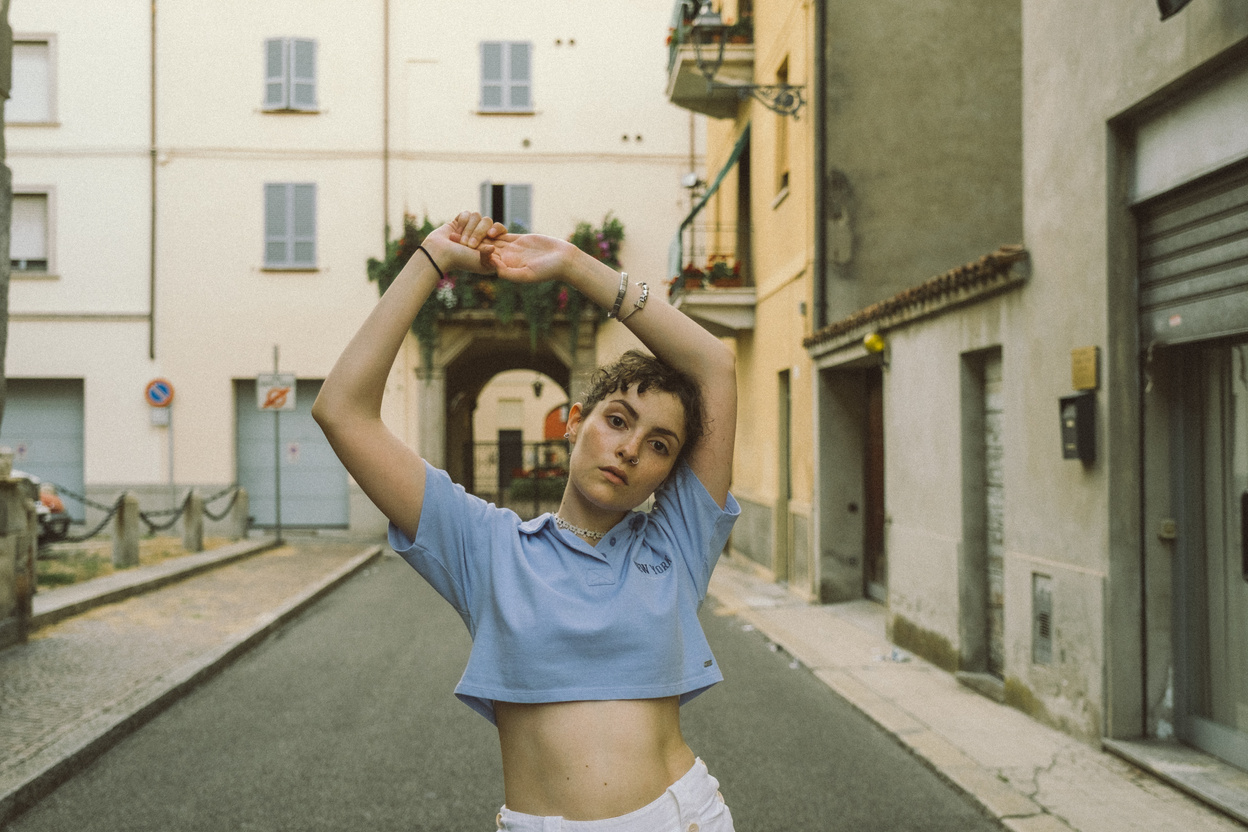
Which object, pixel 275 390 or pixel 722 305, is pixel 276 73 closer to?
pixel 275 390

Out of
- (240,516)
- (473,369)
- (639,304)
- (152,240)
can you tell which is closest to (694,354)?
(639,304)

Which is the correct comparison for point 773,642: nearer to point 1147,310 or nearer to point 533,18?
point 1147,310

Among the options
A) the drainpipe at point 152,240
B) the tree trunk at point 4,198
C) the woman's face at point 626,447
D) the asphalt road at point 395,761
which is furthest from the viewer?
the drainpipe at point 152,240

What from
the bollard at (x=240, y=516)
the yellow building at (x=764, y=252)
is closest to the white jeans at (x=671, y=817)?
the yellow building at (x=764, y=252)

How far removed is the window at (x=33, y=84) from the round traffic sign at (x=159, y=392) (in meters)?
5.55

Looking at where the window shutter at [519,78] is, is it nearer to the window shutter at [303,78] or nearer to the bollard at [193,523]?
the window shutter at [303,78]

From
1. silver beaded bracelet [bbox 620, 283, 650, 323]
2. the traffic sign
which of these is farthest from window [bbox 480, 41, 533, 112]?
silver beaded bracelet [bbox 620, 283, 650, 323]

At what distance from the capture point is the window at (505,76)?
21672mm

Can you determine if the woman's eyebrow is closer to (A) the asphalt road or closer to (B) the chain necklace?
(B) the chain necklace

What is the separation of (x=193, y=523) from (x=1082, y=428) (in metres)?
13.6

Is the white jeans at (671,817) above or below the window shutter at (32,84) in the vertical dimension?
below

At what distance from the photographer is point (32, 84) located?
2120 centimetres

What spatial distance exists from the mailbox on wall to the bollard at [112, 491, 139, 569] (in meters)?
11.6

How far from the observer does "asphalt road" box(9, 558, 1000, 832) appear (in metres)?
4.80
